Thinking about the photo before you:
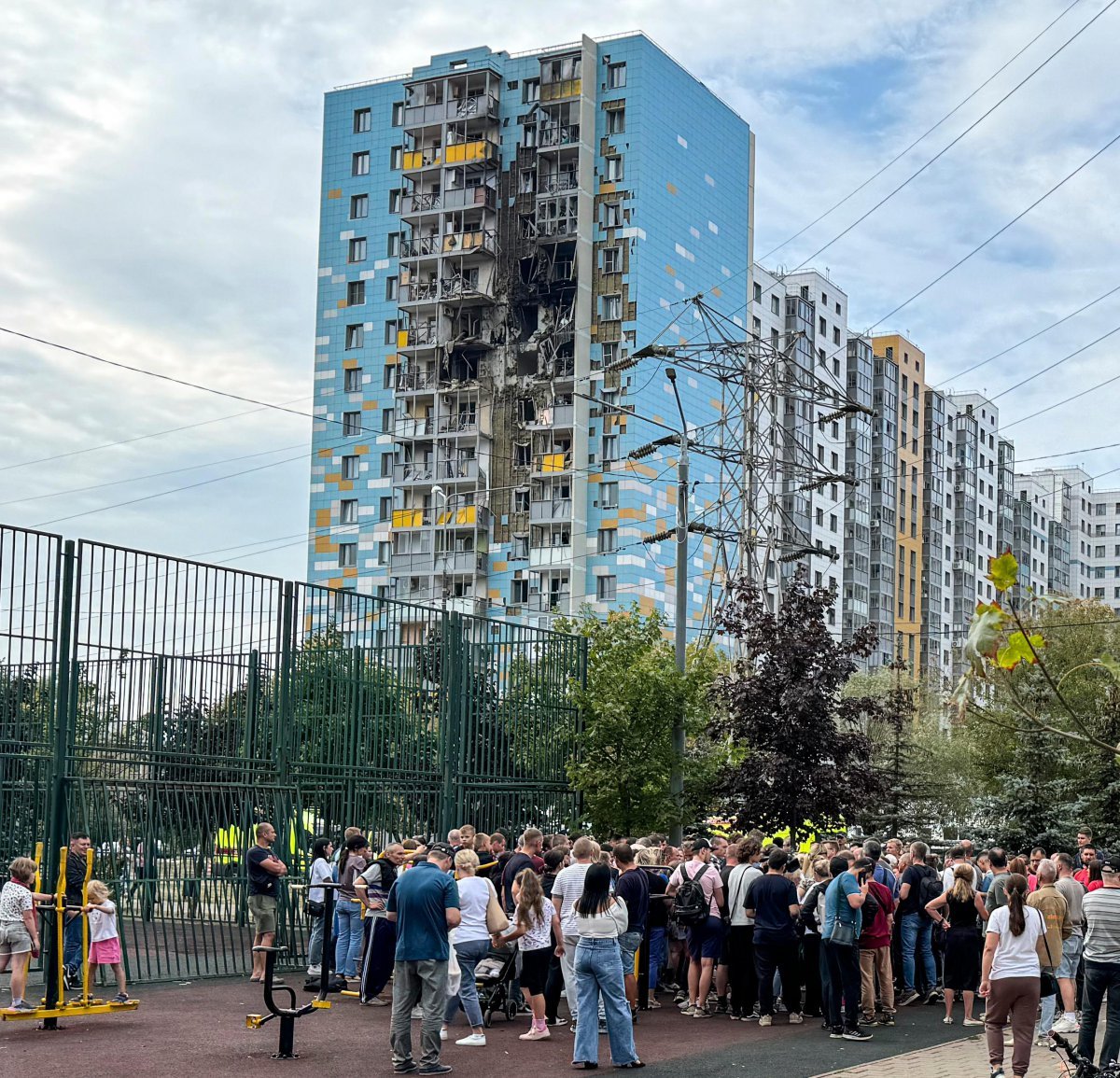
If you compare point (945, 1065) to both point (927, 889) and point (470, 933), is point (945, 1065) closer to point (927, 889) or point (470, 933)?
point (927, 889)

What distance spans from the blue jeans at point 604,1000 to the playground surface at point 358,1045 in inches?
10.7

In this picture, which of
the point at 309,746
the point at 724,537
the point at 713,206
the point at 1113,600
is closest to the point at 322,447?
the point at 713,206

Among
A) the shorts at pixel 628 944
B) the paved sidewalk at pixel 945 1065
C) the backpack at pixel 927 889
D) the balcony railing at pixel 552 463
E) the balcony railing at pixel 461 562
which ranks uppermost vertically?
Result: the balcony railing at pixel 552 463

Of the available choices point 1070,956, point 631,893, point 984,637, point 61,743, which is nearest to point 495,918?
point 631,893

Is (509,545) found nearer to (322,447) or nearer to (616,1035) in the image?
(322,447)

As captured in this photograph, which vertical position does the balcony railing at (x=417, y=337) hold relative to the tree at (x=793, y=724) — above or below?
above

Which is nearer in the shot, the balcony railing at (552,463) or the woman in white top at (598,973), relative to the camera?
the woman in white top at (598,973)

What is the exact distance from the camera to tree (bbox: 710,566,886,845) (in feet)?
78.9

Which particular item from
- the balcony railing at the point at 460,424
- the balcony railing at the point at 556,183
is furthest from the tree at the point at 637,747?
the balcony railing at the point at 556,183

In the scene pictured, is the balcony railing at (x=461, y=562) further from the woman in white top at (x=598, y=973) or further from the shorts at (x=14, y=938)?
the woman in white top at (x=598, y=973)

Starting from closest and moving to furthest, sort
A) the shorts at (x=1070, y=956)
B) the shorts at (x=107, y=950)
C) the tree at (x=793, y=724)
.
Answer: the shorts at (x=107, y=950) < the shorts at (x=1070, y=956) < the tree at (x=793, y=724)

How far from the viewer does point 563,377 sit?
6794cm

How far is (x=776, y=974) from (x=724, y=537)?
1202cm

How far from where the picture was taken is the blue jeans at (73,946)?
648 inches
